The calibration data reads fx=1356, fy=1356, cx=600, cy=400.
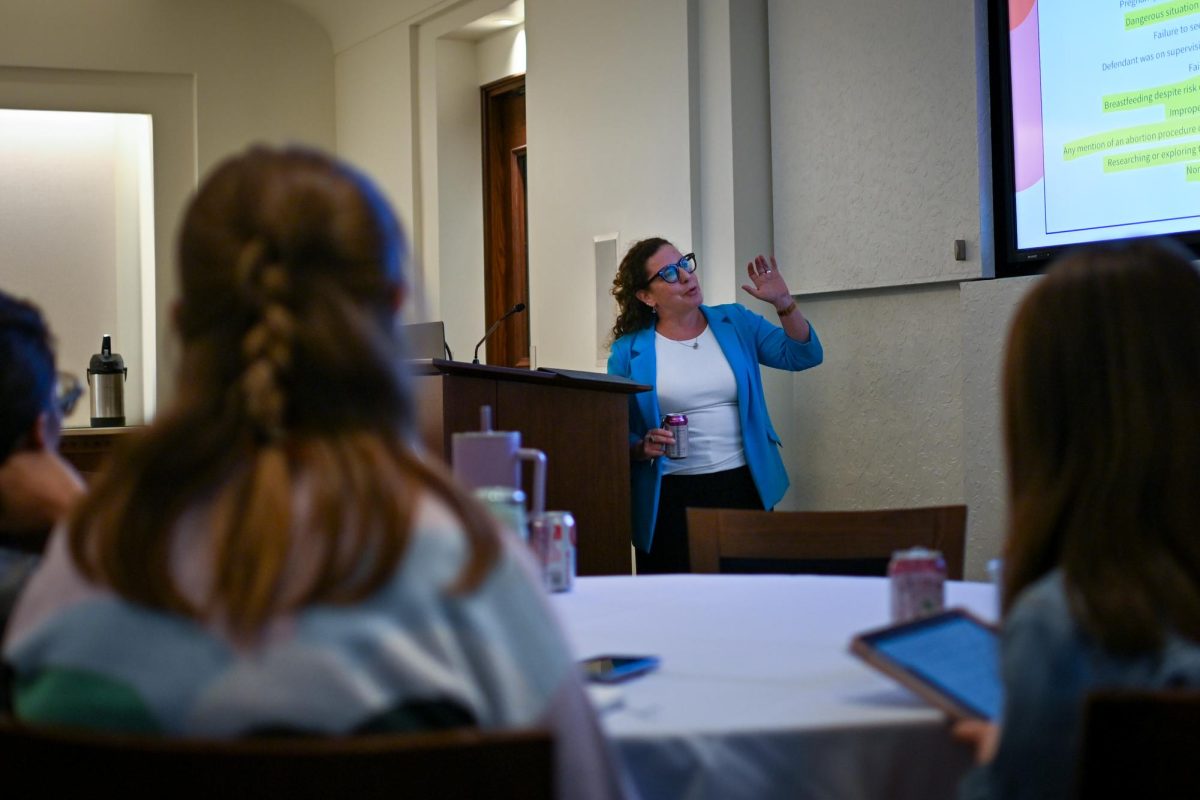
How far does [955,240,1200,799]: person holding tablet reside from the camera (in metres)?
1.08

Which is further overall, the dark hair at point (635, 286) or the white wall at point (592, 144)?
the white wall at point (592, 144)

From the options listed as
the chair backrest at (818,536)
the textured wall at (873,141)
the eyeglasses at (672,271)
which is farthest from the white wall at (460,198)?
the chair backrest at (818,536)

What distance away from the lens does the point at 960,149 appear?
14.7 ft

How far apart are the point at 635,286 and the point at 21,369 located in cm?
295

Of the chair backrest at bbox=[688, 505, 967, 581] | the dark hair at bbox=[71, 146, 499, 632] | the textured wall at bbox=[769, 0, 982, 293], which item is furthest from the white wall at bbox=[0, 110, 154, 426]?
the dark hair at bbox=[71, 146, 499, 632]

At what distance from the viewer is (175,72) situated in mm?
7352

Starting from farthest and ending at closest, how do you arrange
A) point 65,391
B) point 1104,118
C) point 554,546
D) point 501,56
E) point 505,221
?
1. point 505,221
2. point 501,56
3. point 1104,118
4. point 554,546
5. point 65,391

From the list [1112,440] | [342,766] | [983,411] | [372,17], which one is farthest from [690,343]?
[372,17]

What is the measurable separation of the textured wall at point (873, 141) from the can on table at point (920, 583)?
296 cm

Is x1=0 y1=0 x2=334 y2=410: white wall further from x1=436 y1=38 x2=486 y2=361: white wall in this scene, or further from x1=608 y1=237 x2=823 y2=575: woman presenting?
x1=608 y1=237 x2=823 y2=575: woman presenting

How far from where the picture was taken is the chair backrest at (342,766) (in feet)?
2.88

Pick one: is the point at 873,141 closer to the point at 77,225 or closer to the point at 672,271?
the point at 672,271

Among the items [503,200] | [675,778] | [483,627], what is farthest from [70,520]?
[503,200]

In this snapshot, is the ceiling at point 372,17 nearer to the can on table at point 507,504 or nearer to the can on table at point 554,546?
the can on table at point 554,546
